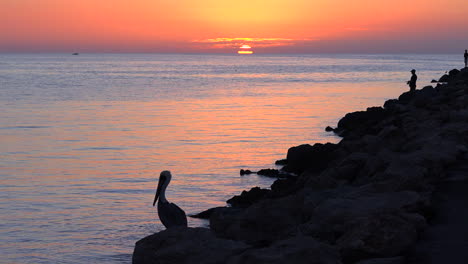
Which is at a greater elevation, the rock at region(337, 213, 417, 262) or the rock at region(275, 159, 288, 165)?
the rock at region(337, 213, 417, 262)

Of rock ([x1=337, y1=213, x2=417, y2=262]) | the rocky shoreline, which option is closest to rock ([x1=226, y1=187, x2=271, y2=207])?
the rocky shoreline

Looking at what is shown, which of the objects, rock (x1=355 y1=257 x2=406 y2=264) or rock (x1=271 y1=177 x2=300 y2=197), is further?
rock (x1=271 y1=177 x2=300 y2=197)

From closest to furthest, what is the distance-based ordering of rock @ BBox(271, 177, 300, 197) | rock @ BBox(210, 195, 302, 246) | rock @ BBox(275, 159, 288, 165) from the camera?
rock @ BBox(210, 195, 302, 246)
rock @ BBox(271, 177, 300, 197)
rock @ BBox(275, 159, 288, 165)

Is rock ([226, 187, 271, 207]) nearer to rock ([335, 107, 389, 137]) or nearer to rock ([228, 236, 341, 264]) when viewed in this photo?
rock ([228, 236, 341, 264])

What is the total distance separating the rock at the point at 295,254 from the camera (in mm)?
6527

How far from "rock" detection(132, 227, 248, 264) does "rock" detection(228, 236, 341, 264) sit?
11.9 inches

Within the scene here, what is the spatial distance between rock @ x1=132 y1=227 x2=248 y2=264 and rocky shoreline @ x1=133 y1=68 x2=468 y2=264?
11 millimetres

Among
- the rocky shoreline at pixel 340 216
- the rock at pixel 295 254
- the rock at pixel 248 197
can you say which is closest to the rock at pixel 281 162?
the rocky shoreline at pixel 340 216

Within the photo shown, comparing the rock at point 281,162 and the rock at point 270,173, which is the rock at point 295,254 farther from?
the rock at point 281,162

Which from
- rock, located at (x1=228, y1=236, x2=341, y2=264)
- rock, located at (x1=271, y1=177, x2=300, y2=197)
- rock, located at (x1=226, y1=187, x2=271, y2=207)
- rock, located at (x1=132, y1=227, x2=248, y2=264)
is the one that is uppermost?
rock, located at (x1=228, y1=236, x2=341, y2=264)

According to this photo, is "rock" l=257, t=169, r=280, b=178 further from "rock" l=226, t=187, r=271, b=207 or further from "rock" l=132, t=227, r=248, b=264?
"rock" l=132, t=227, r=248, b=264

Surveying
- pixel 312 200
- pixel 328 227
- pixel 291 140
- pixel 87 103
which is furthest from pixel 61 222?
pixel 87 103

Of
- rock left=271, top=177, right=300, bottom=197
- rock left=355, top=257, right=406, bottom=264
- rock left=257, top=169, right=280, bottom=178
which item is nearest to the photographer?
rock left=355, top=257, right=406, bottom=264

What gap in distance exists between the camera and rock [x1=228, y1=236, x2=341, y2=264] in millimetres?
6527
